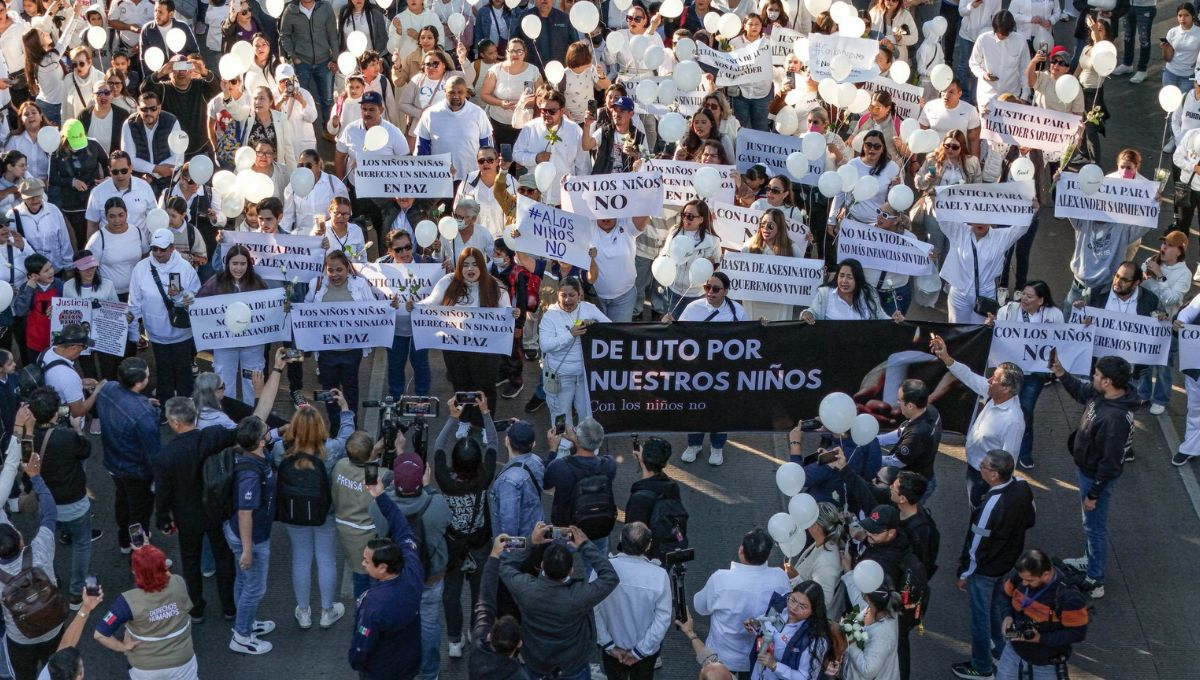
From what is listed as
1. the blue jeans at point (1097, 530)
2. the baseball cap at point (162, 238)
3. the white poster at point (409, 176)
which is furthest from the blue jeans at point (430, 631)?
the white poster at point (409, 176)

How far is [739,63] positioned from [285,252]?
5401 mm

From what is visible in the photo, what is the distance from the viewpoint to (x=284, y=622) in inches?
408

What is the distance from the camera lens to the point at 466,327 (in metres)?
11.9

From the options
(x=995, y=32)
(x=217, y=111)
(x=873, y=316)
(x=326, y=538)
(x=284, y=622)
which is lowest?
(x=284, y=622)

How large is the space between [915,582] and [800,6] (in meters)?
9.64

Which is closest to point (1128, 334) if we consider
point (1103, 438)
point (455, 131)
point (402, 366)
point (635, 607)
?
point (1103, 438)

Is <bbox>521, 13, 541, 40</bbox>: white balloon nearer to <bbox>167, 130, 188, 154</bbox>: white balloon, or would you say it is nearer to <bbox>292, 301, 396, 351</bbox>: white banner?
<bbox>167, 130, 188, 154</bbox>: white balloon

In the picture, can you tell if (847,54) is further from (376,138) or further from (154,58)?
(154,58)

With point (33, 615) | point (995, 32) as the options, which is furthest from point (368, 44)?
point (33, 615)

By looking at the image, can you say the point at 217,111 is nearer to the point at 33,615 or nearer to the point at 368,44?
the point at 368,44

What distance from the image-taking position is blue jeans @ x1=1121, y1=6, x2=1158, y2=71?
18.9m

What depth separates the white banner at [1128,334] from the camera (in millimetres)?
11617

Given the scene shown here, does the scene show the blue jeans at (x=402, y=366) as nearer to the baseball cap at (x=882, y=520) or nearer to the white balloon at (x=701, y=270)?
the white balloon at (x=701, y=270)

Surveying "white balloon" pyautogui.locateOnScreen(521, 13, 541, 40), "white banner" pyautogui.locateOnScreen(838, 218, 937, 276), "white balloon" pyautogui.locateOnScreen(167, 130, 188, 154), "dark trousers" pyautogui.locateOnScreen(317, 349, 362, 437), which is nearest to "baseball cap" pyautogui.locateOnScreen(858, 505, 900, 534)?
"white banner" pyautogui.locateOnScreen(838, 218, 937, 276)
